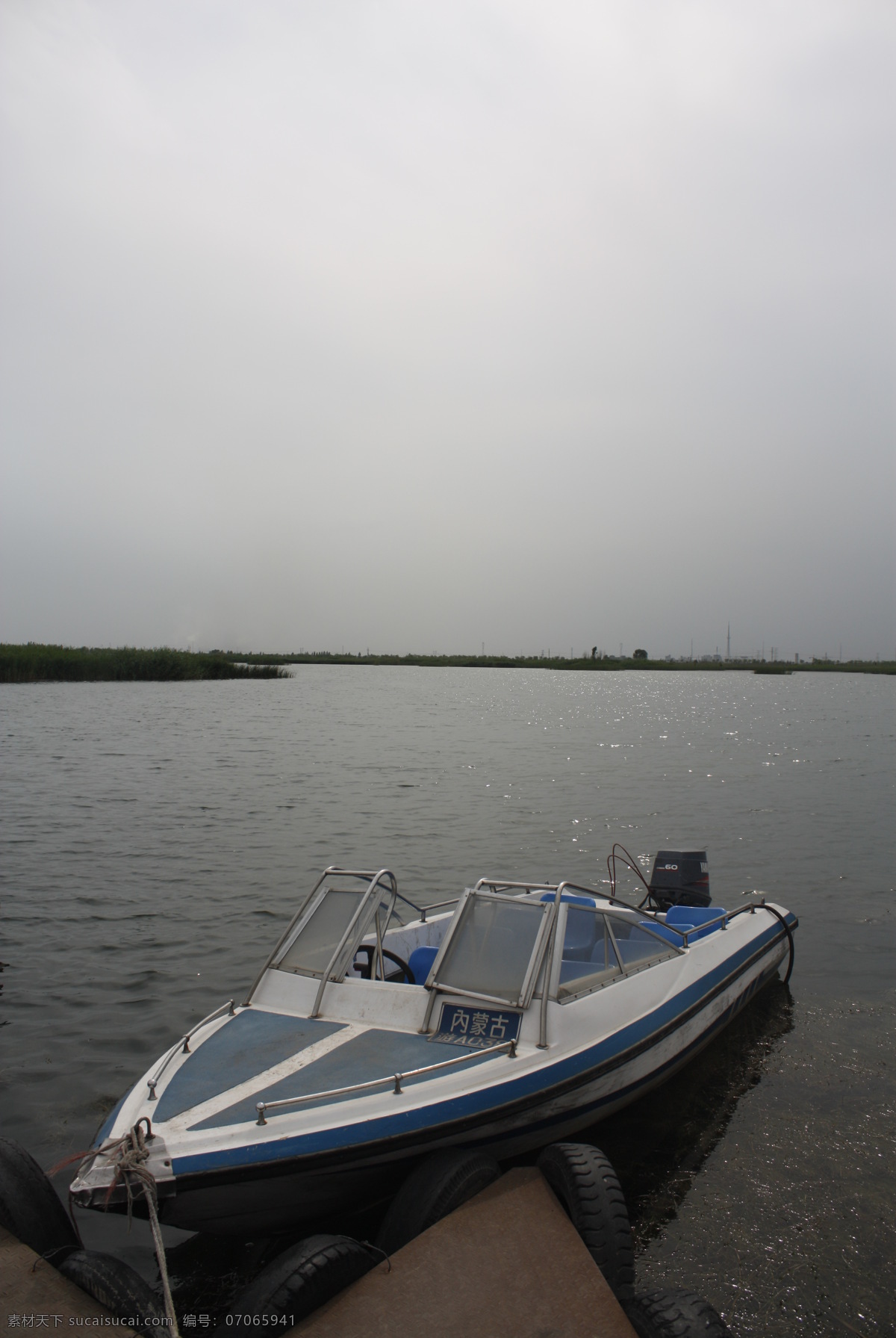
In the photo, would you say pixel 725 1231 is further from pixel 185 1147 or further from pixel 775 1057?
pixel 185 1147

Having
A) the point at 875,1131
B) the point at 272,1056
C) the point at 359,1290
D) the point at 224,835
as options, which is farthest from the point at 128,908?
the point at 875,1131

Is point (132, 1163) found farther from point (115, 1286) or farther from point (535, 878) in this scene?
point (535, 878)

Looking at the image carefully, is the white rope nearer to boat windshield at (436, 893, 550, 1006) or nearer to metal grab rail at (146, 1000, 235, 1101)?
metal grab rail at (146, 1000, 235, 1101)

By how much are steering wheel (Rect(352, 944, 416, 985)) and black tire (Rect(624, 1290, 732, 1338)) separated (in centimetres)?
296

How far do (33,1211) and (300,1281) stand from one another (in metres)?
1.72

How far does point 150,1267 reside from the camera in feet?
16.4

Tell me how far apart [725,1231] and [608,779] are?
2011cm

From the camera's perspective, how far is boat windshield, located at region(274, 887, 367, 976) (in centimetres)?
662

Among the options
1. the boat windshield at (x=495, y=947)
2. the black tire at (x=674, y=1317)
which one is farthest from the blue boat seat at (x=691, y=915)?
the black tire at (x=674, y=1317)

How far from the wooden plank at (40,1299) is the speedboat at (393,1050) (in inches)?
14.4

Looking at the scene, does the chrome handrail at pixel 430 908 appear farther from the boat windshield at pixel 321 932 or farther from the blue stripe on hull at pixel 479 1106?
the blue stripe on hull at pixel 479 1106

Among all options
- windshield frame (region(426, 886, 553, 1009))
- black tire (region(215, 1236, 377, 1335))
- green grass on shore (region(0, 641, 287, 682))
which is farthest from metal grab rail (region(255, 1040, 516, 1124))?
green grass on shore (region(0, 641, 287, 682))

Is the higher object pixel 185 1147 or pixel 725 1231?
pixel 185 1147

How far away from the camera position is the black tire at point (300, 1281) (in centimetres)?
386
